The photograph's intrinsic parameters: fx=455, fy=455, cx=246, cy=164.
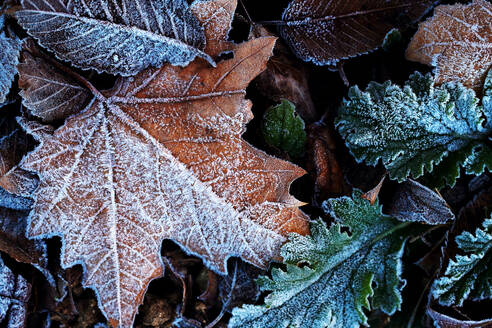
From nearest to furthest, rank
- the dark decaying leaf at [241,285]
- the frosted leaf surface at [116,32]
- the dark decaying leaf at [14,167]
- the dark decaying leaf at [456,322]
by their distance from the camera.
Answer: the frosted leaf surface at [116,32] < the dark decaying leaf at [14,167] < the dark decaying leaf at [456,322] < the dark decaying leaf at [241,285]

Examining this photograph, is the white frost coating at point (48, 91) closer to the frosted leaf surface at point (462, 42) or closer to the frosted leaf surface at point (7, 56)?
the frosted leaf surface at point (7, 56)

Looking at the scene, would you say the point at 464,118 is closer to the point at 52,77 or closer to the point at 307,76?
the point at 307,76

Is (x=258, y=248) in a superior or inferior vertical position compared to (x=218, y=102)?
inferior

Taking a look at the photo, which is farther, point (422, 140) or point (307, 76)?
point (307, 76)

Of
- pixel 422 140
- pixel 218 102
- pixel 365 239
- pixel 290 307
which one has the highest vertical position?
pixel 218 102

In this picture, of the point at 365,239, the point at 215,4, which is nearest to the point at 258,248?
the point at 365,239

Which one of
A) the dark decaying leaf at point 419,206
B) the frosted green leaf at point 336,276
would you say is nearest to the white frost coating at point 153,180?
the frosted green leaf at point 336,276

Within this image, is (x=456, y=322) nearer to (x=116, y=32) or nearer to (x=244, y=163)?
(x=244, y=163)
